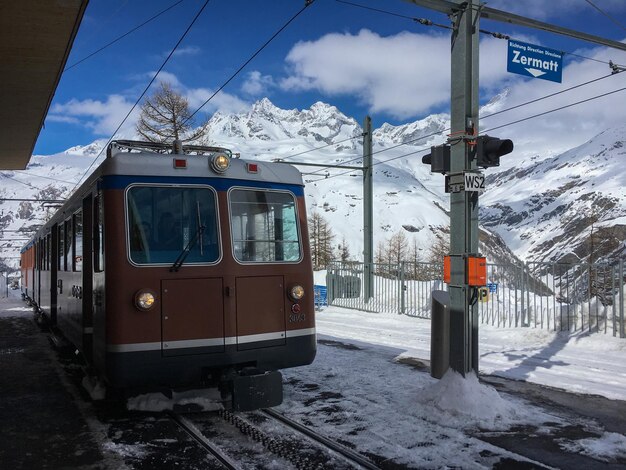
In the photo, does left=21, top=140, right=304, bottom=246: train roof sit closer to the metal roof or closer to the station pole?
the metal roof

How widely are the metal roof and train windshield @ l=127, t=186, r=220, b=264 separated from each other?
5648mm

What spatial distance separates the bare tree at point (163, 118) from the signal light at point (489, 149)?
76.3 ft

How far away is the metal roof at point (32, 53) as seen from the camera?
10.1 m

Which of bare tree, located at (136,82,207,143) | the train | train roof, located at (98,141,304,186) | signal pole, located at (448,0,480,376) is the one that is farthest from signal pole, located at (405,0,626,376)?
bare tree, located at (136,82,207,143)

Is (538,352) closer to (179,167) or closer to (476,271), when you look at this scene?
(476,271)

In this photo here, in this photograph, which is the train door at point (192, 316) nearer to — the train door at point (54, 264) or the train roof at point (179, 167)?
the train roof at point (179, 167)

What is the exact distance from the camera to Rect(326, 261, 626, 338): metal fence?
11781 millimetres

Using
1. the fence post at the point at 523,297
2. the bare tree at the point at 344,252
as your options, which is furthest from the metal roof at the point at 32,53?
the bare tree at the point at 344,252

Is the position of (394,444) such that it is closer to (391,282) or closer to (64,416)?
(64,416)

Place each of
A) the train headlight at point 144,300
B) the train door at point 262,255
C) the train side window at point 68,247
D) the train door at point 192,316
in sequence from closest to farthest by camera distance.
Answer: the train headlight at point 144,300
the train door at point 192,316
the train door at point 262,255
the train side window at point 68,247

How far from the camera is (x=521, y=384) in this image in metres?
8.41

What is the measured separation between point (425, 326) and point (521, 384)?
7320 millimetres

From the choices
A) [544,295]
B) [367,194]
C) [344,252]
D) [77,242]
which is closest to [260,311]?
[77,242]

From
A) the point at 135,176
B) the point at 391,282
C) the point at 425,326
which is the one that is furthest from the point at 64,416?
the point at 391,282
